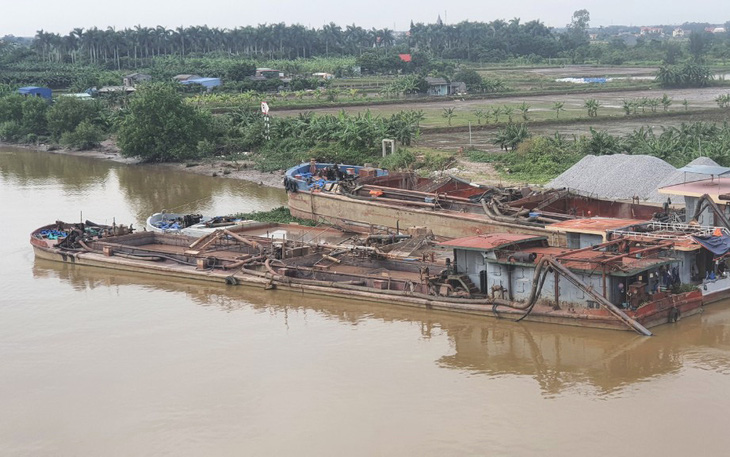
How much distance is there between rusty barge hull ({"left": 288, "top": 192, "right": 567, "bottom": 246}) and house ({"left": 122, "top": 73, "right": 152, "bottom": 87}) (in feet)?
165

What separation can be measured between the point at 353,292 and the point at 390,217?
6802 millimetres

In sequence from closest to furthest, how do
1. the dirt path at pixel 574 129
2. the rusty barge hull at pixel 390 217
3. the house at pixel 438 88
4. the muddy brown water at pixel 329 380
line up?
1. the muddy brown water at pixel 329 380
2. the rusty barge hull at pixel 390 217
3. the dirt path at pixel 574 129
4. the house at pixel 438 88

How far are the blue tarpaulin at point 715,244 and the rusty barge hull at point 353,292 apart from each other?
94cm

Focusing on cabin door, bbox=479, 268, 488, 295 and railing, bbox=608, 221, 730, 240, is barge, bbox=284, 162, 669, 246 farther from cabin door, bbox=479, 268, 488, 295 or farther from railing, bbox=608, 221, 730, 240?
cabin door, bbox=479, 268, 488, 295

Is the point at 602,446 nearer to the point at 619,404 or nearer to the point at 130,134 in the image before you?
the point at 619,404

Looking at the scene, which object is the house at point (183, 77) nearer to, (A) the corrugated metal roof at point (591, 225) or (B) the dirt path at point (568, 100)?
(B) the dirt path at point (568, 100)

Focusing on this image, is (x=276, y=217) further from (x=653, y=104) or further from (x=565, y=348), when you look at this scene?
(x=653, y=104)

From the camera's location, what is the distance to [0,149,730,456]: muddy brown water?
13.2m

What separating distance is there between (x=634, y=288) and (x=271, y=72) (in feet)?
228

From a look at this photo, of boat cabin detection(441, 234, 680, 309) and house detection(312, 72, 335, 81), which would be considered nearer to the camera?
boat cabin detection(441, 234, 680, 309)

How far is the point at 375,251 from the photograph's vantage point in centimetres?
2058

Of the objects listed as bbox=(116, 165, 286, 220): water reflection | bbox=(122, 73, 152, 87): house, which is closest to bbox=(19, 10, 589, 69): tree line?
bbox=(122, 73, 152, 87): house

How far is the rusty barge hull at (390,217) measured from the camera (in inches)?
891

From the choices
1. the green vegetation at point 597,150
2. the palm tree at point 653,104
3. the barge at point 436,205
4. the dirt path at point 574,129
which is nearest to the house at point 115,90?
the dirt path at point 574,129
